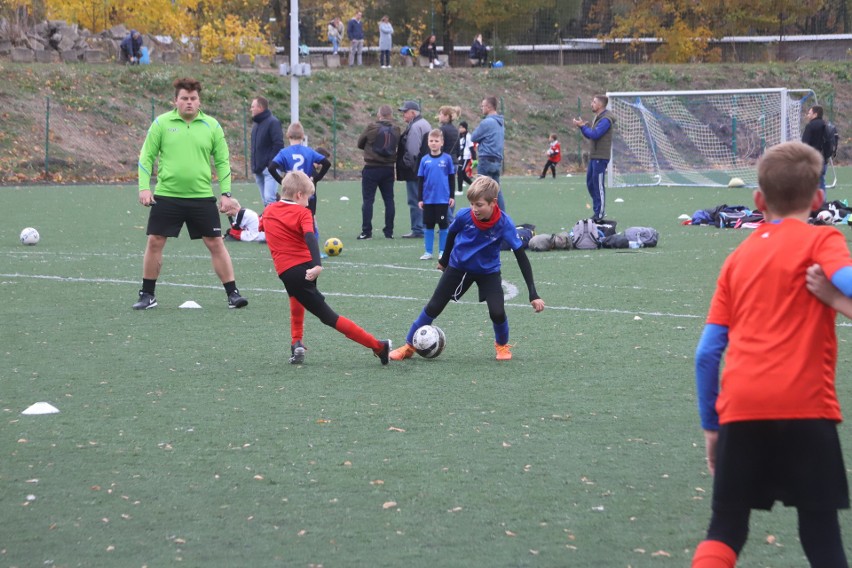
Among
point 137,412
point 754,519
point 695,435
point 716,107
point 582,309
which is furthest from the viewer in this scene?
point 716,107

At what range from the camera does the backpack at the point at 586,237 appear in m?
15.8

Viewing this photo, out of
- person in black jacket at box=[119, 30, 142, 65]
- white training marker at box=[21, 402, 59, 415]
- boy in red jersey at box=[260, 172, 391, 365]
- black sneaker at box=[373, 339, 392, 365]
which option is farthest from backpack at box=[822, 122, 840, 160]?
person in black jacket at box=[119, 30, 142, 65]

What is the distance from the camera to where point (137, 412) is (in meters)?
6.58

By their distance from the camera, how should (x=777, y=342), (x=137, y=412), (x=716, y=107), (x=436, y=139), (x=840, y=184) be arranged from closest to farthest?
1. (x=777, y=342)
2. (x=137, y=412)
3. (x=436, y=139)
4. (x=840, y=184)
5. (x=716, y=107)

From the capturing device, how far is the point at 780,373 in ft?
10.7

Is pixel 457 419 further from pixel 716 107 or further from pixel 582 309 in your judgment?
pixel 716 107

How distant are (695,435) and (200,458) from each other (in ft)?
8.09

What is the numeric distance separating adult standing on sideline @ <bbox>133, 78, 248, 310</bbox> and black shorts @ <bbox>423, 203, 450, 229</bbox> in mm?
4265

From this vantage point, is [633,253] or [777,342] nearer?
[777,342]

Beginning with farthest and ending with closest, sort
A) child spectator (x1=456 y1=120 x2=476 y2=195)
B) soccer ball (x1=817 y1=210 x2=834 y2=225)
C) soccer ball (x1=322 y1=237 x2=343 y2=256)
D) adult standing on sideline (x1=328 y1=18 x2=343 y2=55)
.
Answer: adult standing on sideline (x1=328 y1=18 x2=343 y2=55), child spectator (x1=456 y1=120 x2=476 y2=195), soccer ball (x1=817 y1=210 x2=834 y2=225), soccer ball (x1=322 y1=237 x2=343 y2=256)

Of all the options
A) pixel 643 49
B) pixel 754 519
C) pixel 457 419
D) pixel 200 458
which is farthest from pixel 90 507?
pixel 643 49

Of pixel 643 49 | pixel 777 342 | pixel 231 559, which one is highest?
pixel 643 49

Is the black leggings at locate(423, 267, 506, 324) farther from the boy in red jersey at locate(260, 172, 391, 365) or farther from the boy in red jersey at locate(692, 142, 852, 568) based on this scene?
the boy in red jersey at locate(692, 142, 852, 568)

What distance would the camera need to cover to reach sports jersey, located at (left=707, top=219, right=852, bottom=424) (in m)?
3.26
